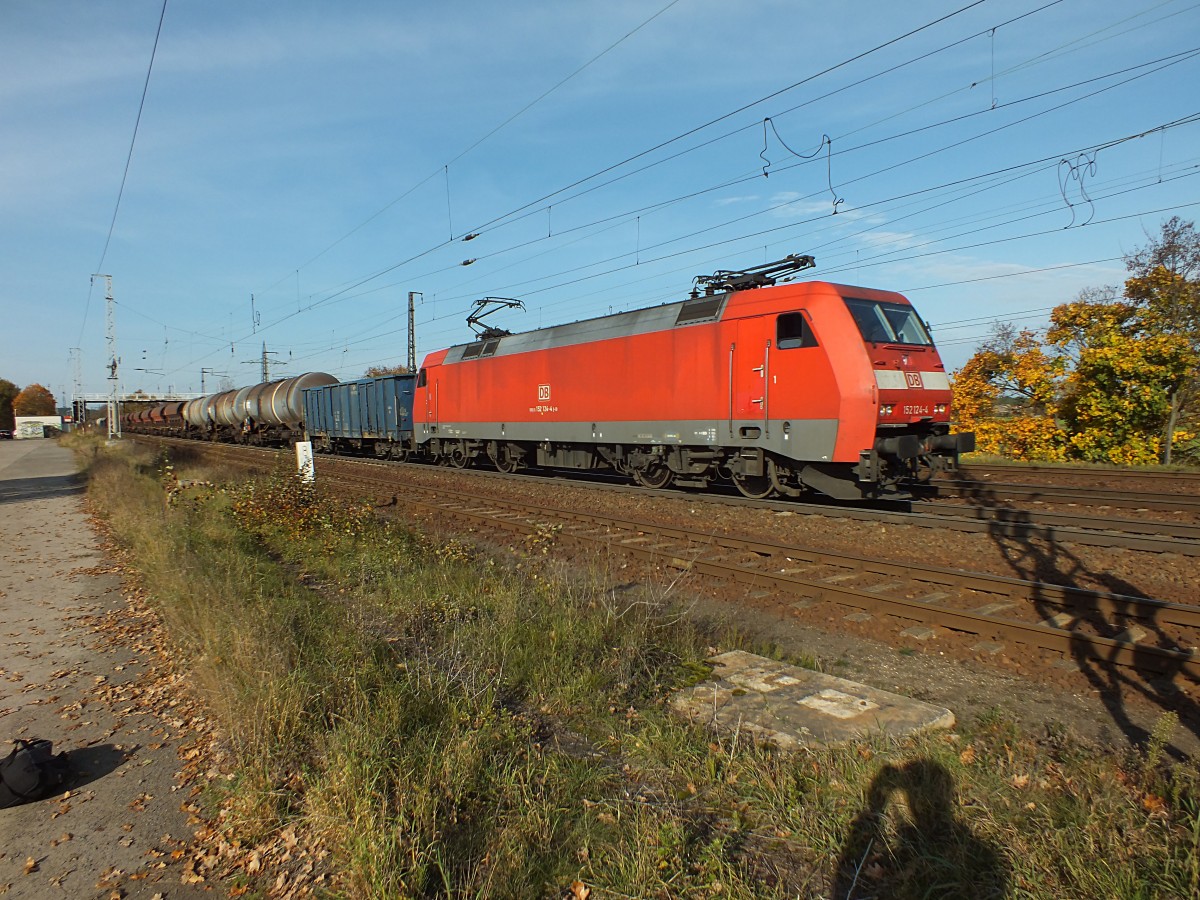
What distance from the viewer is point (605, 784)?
11.7ft

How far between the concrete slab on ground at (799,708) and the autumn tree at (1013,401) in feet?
60.7

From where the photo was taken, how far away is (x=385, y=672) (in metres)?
4.68

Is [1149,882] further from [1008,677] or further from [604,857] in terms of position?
[1008,677]

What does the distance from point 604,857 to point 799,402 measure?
8972mm

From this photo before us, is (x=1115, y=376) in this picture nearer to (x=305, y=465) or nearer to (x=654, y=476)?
(x=654, y=476)

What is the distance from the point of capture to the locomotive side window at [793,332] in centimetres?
1081

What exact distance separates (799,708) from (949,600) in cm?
312

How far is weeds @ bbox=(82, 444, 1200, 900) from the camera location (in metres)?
2.76

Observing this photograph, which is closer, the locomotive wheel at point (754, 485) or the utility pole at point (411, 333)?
the locomotive wheel at point (754, 485)

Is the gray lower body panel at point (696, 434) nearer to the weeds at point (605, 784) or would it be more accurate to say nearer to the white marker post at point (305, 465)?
the white marker post at point (305, 465)

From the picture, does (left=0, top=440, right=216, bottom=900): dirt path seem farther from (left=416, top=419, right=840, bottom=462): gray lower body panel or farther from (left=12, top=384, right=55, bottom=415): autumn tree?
(left=12, top=384, right=55, bottom=415): autumn tree

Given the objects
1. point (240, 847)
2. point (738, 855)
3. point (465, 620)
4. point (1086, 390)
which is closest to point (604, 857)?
point (738, 855)

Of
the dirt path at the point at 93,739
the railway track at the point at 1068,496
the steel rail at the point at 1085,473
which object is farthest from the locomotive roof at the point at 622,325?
the dirt path at the point at 93,739

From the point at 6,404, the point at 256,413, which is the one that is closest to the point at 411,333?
the point at 256,413
